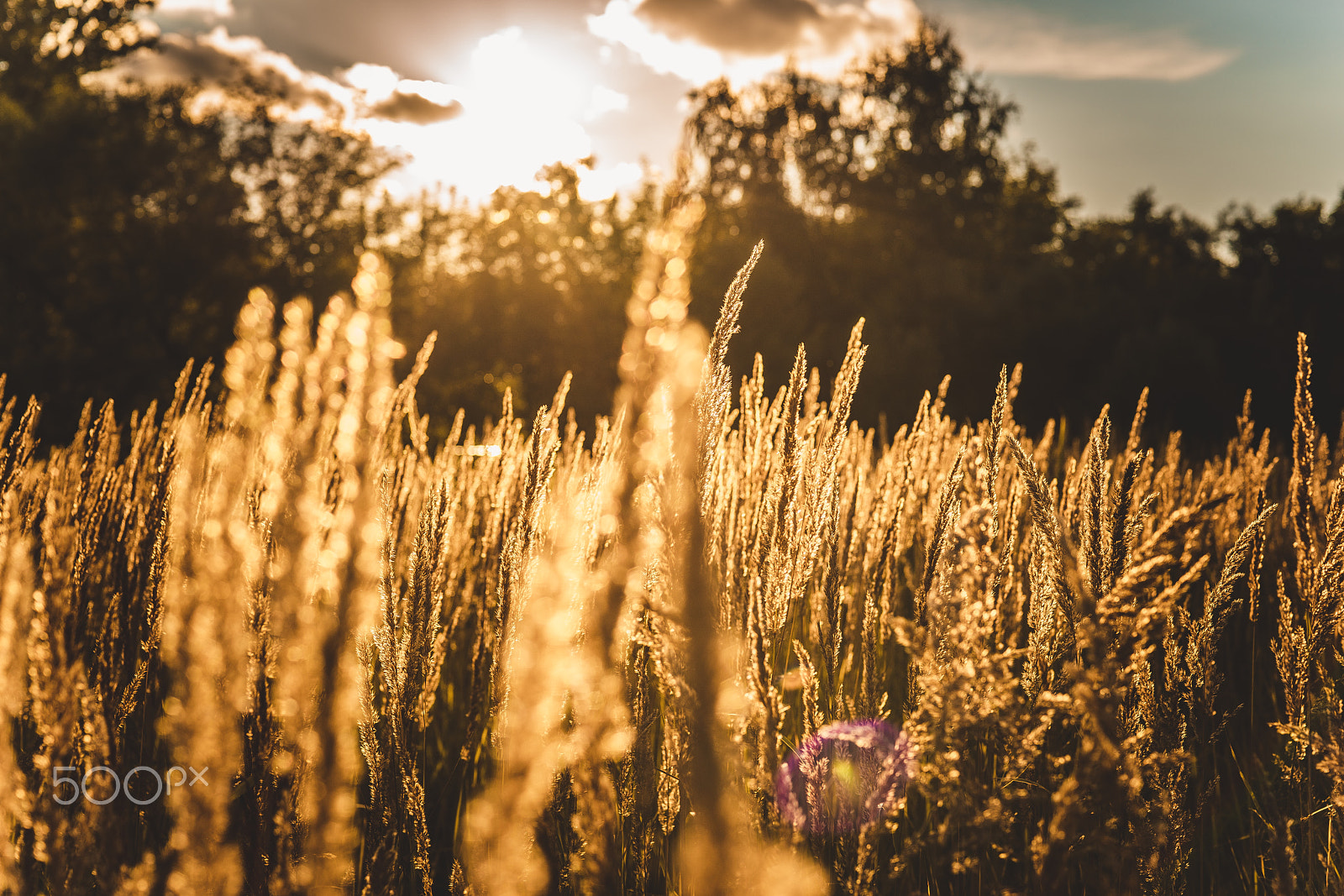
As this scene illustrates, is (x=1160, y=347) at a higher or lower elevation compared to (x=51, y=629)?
higher

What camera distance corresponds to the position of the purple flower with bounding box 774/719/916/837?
1.02 metres

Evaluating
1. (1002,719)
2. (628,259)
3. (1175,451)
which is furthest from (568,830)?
(628,259)

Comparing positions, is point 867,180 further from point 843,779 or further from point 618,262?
point 843,779

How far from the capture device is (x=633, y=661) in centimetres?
168

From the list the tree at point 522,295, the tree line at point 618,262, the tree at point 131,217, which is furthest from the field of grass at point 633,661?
the tree at point 131,217

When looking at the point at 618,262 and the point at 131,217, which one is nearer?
the point at 131,217

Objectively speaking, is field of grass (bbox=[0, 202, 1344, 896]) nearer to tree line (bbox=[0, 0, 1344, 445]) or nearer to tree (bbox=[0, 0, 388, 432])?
tree line (bbox=[0, 0, 1344, 445])

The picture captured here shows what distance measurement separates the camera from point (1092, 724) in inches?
35.2

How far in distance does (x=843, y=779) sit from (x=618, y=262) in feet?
80.1

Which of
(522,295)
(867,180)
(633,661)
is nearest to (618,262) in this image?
(522,295)

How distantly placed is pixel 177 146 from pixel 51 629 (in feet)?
70.4

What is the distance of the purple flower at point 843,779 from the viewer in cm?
102

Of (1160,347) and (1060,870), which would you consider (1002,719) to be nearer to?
(1060,870)

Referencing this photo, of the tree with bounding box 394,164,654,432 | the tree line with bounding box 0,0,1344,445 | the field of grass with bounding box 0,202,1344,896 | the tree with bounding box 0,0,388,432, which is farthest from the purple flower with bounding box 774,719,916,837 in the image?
the tree with bounding box 0,0,388,432
